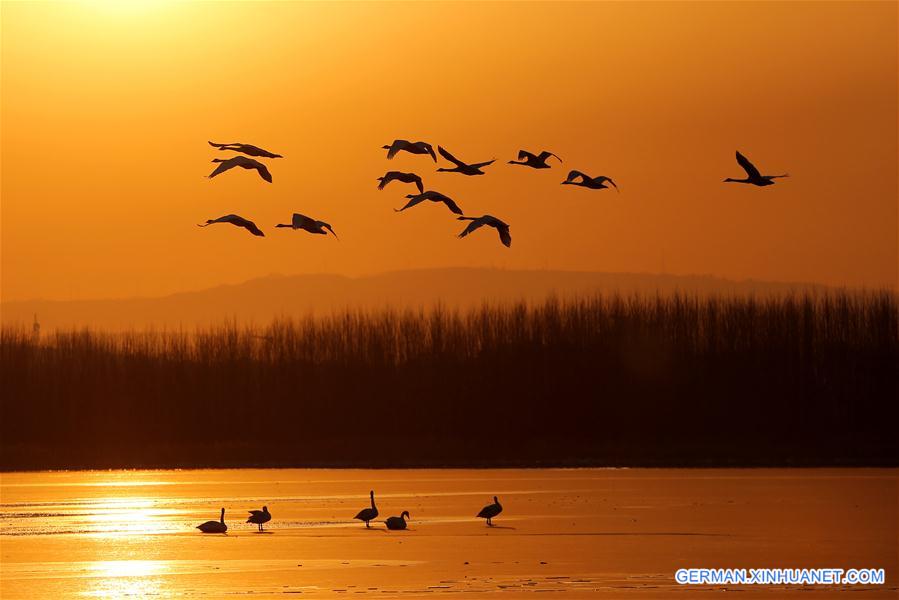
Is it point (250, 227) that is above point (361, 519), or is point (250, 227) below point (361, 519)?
above

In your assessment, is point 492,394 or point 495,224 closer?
point 495,224

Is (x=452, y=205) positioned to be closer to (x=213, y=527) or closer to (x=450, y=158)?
(x=450, y=158)

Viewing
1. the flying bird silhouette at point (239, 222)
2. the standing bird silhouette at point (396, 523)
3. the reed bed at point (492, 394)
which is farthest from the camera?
the reed bed at point (492, 394)

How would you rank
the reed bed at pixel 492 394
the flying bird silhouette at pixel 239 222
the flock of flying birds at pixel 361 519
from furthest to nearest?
1. the reed bed at pixel 492 394
2. the flock of flying birds at pixel 361 519
3. the flying bird silhouette at pixel 239 222

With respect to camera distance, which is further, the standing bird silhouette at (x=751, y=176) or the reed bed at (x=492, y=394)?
the reed bed at (x=492, y=394)

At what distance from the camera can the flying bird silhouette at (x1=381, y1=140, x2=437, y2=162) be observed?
18984mm

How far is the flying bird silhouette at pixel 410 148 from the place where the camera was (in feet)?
62.3

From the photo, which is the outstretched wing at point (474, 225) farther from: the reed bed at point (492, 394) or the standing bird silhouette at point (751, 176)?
the reed bed at point (492, 394)

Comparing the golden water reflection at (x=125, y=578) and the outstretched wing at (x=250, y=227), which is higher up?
the outstretched wing at (x=250, y=227)

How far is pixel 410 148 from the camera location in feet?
63.1

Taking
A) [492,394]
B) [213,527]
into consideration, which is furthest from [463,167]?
[492,394]

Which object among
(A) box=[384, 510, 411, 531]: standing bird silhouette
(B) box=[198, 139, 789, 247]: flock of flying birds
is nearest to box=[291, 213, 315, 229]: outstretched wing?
(B) box=[198, 139, 789, 247]: flock of flying birds

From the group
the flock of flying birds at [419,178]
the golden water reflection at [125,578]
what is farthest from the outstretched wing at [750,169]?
the golden water reflection at [125,578]

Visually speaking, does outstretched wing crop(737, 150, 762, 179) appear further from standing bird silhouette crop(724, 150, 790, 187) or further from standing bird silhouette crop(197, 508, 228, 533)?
standing bird silhouette crop(197, 508, 228, 533)
